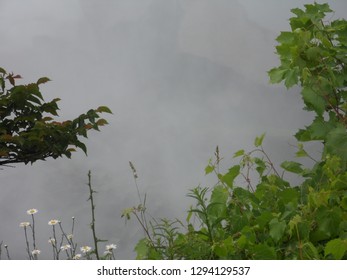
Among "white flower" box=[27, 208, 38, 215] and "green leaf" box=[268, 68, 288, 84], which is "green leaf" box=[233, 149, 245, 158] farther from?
"white flower" box=[27, 208, 38, 215]

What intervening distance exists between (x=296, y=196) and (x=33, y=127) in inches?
123

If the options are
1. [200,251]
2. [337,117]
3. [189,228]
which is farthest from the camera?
[337,117]

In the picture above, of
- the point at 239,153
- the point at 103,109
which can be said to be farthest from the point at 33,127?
the point at 239,153

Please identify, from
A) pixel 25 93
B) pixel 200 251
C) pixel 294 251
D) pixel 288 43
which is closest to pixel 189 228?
pixel 200 251

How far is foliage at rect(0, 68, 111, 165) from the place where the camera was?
4.74 metres

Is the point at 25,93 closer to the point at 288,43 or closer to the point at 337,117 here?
the point at 288,43

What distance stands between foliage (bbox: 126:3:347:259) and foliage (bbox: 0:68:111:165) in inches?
85.9

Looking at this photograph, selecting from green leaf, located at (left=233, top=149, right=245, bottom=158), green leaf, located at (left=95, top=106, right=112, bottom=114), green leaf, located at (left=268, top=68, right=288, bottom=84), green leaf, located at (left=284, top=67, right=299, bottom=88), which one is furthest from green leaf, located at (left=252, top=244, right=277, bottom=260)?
green leaf, located at (left=95, top=106, right=112, bottom=114)

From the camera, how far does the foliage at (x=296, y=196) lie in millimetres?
2113

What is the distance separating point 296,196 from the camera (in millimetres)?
2488

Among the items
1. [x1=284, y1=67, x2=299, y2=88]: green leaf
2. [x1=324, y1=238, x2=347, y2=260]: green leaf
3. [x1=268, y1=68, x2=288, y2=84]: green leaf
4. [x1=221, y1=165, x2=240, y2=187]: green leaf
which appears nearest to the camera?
[x1=324, y1=238, x2=347, y2=260]: green leaf

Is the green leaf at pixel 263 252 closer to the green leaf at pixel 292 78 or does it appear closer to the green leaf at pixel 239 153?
the green leaf at pixel 239 153

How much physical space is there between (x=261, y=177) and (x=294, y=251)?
2.40 ft

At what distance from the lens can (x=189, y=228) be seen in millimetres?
2387
